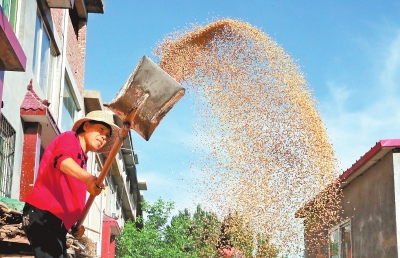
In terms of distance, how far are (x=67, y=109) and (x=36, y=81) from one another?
306 cm

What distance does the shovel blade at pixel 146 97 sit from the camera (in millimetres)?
3181

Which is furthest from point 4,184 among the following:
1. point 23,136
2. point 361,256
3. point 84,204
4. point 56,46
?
point 361,256

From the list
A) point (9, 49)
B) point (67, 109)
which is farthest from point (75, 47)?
point (9, 49)

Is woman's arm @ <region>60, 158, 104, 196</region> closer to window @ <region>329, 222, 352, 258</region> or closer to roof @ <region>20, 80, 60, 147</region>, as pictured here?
roof @ <region>20, 80, 60, 147</region>

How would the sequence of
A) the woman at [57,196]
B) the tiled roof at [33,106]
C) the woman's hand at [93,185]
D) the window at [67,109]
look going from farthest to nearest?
the window at [67,109], the tiled roof at [33,106], the woman at [57,196], the woman's hand at [93,185]

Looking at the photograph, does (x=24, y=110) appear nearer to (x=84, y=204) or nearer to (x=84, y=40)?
(x=84, y=204)

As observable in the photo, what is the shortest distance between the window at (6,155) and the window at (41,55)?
172 cm

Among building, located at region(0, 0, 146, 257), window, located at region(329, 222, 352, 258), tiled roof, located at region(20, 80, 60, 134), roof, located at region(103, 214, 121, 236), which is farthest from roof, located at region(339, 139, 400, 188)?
roof, located at region(103, 214, 121, 236)

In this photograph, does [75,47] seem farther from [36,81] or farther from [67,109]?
[36,81]

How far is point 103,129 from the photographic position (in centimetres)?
336

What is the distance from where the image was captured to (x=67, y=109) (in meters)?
12.4

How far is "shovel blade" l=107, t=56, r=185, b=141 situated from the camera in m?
3.18

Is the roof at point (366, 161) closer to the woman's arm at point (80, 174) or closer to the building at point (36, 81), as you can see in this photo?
the building at point (36, 81)

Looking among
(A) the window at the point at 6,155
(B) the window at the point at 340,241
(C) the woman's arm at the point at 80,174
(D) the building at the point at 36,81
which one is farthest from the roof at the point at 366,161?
(C) the woman's arm at the point at 80,174
